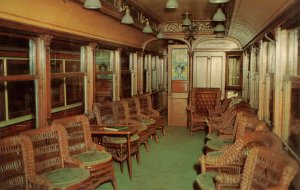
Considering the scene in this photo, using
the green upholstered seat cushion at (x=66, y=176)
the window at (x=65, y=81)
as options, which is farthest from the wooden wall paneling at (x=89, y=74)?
the green upholstered seat cushion at (x=66, y=176)

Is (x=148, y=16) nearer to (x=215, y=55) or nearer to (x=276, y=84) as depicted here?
(x=215, y=55)

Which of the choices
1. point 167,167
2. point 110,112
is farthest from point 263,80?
point 110,112

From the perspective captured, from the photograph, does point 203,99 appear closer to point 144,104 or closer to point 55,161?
point 144,104

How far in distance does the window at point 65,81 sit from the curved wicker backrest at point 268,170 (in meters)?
3.89

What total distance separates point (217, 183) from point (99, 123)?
10.5ft

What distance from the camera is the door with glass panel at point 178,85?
10.0 m

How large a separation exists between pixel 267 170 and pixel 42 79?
126 inches

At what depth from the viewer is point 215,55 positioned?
10406 mm

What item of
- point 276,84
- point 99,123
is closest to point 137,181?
point 99,123

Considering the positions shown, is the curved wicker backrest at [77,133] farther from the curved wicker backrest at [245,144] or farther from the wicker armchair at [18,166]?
the curved wicker backrest at [245,144]

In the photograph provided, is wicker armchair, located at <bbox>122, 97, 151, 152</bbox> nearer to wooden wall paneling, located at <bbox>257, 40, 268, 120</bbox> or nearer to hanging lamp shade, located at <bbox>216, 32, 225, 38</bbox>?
wooden wall paneling, located at <bbox>257, 40, 268, 120</bbox>

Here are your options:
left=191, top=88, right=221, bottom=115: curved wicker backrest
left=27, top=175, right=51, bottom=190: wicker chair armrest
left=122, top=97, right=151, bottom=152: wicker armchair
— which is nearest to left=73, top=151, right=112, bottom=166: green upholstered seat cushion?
left=27, top=175, right=51, bottom=190: wicker chair armrest

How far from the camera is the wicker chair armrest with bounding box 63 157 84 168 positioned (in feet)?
13.0

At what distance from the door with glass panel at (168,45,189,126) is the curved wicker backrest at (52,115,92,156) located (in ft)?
18.5
